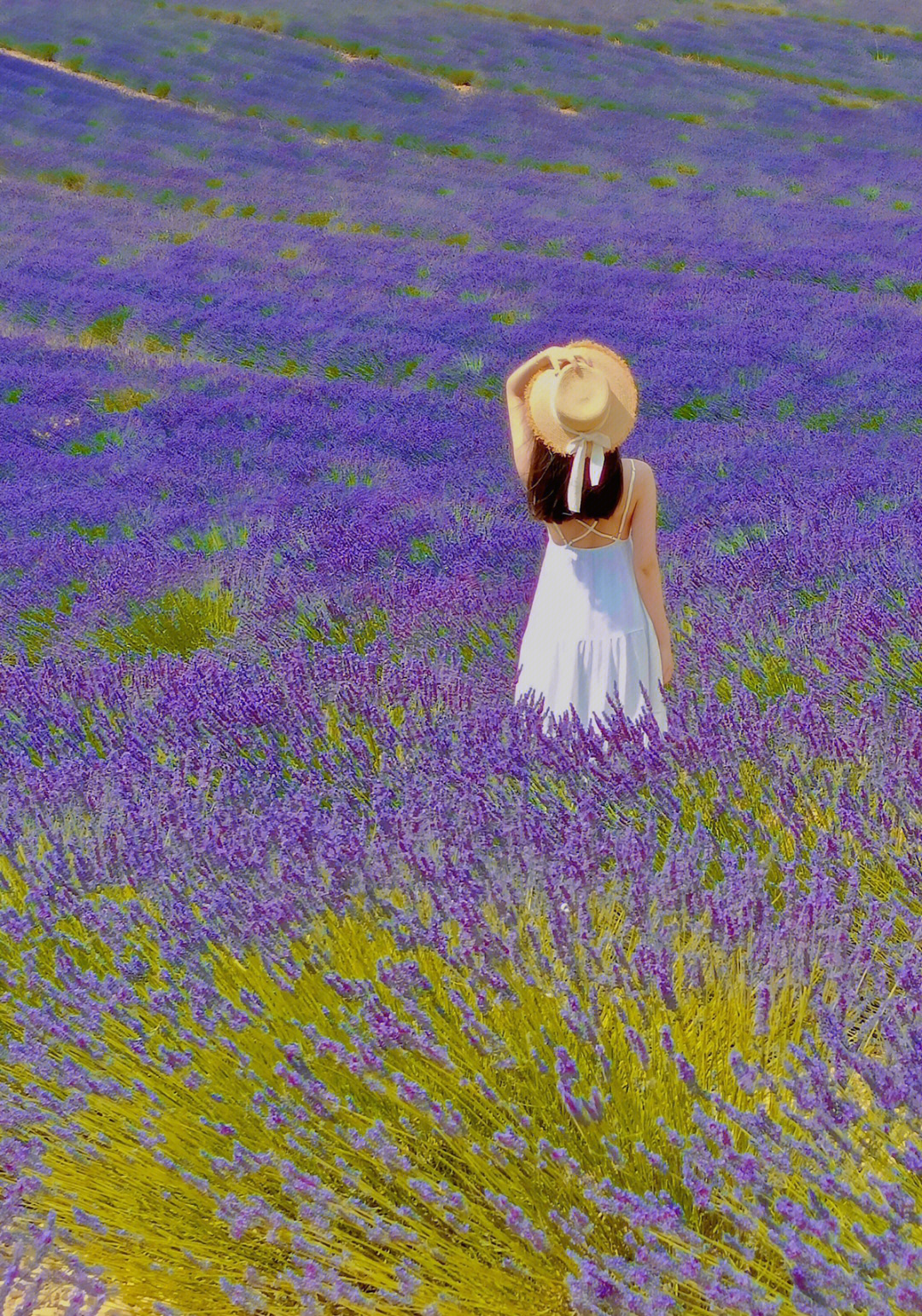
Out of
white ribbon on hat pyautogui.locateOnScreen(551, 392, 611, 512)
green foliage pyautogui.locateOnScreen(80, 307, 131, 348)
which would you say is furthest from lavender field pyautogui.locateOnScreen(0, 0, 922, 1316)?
green foliage pyautogui.locateOnScreen(80, 307, 131, 348)

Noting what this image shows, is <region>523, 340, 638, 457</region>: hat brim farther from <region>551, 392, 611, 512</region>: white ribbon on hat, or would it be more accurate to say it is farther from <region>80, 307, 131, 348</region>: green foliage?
<region>80, 307, 131, 348</region>: green foliage

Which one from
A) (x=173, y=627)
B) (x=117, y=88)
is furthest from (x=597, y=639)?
(x=117, y=88)

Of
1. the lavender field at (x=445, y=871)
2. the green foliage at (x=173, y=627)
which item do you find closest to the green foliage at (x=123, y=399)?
the lavender field at (x=445, y=871)

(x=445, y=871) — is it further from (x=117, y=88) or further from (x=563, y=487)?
(x=117, y=88)

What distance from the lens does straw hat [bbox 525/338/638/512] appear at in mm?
2357

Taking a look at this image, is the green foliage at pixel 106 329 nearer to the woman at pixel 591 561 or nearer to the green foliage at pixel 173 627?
the green foliage at pixel 173 627

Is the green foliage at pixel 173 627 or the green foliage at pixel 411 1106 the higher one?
the green foliage at pixel 173 627

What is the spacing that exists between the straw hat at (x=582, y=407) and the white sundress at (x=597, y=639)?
143 mm

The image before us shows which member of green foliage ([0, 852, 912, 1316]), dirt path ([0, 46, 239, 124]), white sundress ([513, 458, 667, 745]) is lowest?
green foliage ([0, 852, 912, 1316])

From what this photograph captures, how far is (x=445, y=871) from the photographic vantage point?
1.63m

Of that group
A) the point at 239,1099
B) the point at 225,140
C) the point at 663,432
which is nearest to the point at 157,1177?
the point at 239,1099

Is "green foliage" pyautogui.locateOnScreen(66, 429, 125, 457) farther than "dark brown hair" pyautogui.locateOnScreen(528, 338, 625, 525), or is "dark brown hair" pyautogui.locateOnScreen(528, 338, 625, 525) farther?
"green foliage" pyautogui.locateOnScreen(66, 429, 125, 457)

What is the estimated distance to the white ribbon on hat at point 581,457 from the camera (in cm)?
239

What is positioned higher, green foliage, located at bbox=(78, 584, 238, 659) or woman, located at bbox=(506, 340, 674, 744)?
green foliage, located at bbox=(78, 584, 238, 659)
